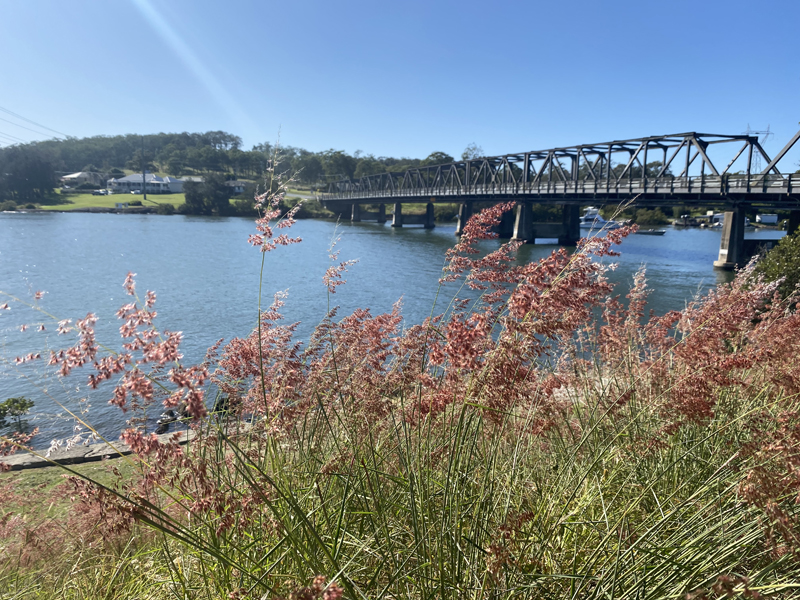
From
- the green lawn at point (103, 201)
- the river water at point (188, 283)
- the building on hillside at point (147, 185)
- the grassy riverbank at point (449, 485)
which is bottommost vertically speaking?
the river water at point (188, 283)

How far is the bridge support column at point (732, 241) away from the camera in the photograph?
134 feet

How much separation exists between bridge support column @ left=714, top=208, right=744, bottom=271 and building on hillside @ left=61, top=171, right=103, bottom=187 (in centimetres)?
15780

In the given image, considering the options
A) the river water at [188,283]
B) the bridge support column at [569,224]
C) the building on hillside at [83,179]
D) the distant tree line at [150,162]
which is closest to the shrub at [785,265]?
the river water at [188,283]

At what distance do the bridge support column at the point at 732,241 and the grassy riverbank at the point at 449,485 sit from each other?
43.8m

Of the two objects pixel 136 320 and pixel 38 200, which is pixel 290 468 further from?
pixel 38 200

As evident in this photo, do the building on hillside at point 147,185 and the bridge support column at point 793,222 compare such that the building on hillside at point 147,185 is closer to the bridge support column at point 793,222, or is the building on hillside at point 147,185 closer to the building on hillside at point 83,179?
the building on hillside at point 83,179

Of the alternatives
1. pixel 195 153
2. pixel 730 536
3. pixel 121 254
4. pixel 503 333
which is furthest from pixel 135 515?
pixel 195 153

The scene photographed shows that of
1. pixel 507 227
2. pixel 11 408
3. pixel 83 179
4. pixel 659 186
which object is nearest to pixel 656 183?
pixel 659 186

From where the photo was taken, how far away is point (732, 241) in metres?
42.0

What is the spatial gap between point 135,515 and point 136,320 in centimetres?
70

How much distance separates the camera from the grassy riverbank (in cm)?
200

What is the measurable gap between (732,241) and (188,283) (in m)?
42.2

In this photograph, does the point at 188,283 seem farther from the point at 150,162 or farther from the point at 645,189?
the point at 150,162

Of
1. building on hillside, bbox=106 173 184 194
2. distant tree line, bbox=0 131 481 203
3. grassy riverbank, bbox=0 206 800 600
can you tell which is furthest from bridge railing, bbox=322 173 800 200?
building on hillside, bbox=106 173 184 194
